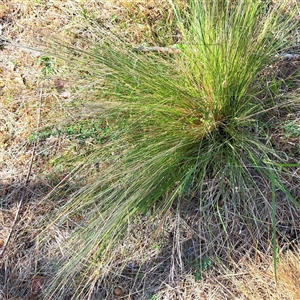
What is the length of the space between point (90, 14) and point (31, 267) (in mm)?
1522

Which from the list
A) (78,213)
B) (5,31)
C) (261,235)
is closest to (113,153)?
(78,213)

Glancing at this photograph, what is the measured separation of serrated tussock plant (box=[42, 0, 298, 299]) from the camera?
166 cm

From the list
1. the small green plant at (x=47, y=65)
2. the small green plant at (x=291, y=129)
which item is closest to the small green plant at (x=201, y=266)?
the small green plant at (x=291, y=129)

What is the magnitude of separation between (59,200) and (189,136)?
30.8 inches

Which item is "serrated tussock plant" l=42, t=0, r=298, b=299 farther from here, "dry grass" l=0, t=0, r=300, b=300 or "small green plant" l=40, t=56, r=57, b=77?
"small green plant" l=40, t=56, r=57, b=77

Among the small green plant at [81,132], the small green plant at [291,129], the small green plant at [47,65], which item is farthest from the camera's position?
the small green plant at [47,65]

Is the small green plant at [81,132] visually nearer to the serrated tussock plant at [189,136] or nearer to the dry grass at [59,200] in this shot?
the dry grass at [59,200]

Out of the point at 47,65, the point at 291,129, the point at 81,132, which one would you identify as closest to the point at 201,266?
the point at 291,129

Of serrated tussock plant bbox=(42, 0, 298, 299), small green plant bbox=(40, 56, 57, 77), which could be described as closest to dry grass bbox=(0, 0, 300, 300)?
small green plant bbox=(40, 56, 57, 77)

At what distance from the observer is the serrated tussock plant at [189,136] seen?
5.45 ft

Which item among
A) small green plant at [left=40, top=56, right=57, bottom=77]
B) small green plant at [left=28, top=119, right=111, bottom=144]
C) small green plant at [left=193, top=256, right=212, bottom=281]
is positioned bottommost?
small green plant at [left=193, top=256, right=212, bottom=281]

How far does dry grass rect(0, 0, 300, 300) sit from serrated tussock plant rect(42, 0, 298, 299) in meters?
0.12

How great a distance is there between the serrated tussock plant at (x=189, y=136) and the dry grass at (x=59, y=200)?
0.39 feet

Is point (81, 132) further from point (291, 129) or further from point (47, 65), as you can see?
point (291, 129)
